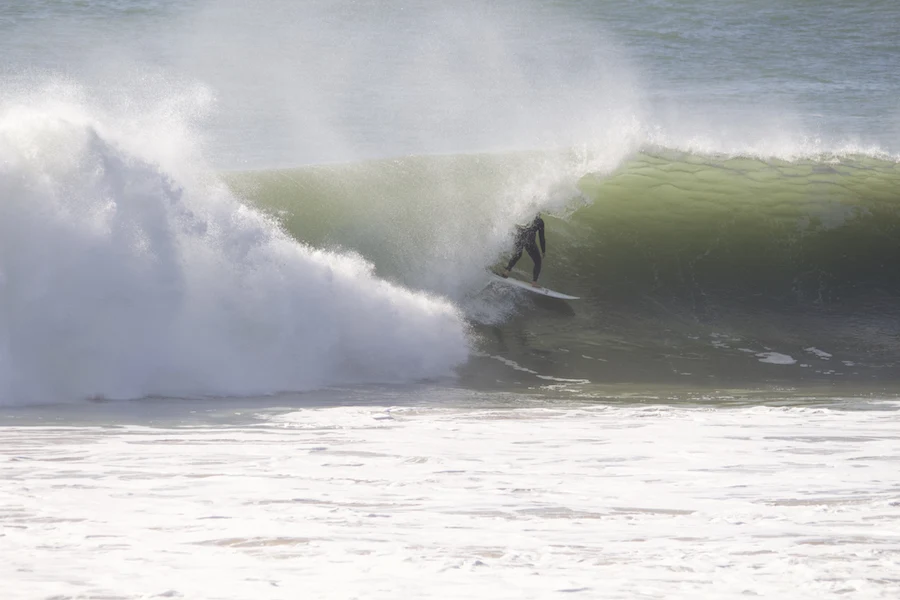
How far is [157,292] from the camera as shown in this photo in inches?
373

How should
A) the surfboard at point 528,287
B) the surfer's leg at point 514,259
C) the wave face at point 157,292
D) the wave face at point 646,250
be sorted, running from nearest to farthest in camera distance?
the wave face at point 157,292 → the wave face at point 646,250 → the surfboard at point 528,287 → the surfer's leg at point 514,259

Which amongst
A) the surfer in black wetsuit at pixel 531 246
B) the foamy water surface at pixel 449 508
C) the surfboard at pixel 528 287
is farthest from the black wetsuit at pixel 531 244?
the foamy water surface at pixel 449 508

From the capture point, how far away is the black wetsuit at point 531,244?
1223 cm

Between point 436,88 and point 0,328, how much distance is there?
20454mm

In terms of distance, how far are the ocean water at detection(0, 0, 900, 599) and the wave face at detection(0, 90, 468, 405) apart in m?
0.03

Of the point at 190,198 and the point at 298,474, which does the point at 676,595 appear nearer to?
the point at 298,474

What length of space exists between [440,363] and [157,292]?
2414mm

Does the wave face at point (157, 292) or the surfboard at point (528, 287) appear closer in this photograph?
the wave face at point (157, 292)

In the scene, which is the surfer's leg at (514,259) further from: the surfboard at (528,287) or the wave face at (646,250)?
the wave face at (646,250)

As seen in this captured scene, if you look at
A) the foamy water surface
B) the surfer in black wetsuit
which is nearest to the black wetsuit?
the surfer in black wetsuit

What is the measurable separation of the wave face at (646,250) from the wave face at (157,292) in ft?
4.33

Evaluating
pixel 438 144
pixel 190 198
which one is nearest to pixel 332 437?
pixel 190 198

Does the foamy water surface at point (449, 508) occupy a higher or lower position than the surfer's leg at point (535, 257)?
Result: lower

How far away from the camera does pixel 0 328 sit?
345 inches
